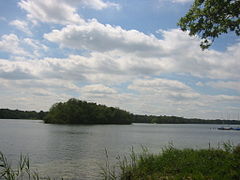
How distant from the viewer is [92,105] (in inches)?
5669

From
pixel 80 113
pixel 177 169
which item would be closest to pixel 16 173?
pixel 177 169

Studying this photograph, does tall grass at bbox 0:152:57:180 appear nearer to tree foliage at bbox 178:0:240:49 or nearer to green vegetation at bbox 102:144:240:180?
green vegetation at bbox 102:144:240:180

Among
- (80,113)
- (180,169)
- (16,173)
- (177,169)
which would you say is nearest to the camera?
(16,173)

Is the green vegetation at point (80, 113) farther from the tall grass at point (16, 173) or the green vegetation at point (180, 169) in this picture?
the green vegetation at point (180, 169)

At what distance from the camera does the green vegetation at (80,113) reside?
129375 mm

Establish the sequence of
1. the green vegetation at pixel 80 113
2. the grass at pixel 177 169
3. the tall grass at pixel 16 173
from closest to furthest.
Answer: the tall grass at pixel 16 173 → the grass at pixel 177 169 → the green vegetation at pixel 80 113

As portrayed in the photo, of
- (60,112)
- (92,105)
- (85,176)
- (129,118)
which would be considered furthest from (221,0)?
(129,118)

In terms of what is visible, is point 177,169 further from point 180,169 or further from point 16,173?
point 16,173

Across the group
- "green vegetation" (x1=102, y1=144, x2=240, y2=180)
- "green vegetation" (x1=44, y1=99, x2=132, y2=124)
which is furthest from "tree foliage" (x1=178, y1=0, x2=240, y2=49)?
"green vegetation" (x1=44, y1=99, x2=132, y2=124)

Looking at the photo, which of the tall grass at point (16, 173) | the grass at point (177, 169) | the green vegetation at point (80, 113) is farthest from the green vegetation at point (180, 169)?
the green vegetation at point (80, 113)

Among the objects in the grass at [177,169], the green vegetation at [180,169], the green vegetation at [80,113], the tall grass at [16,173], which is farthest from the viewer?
the green vegetation at [80,113]

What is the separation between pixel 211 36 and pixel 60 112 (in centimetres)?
12060

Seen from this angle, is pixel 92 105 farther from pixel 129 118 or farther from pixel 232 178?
pixel 232 178

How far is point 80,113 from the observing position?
13412 centimetres
